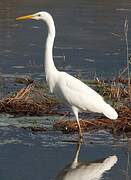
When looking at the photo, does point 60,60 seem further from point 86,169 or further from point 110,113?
point 86,169

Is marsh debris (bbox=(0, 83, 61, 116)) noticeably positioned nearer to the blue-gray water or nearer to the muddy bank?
the muddy bank

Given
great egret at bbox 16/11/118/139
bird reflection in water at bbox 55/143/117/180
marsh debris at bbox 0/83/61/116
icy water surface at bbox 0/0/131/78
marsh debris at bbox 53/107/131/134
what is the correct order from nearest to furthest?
1. bird reflection in water at bbox 55/143/117/180
2. great egret at bbox 16/11/118/139
3. marsh debris at bbox 53/107/131/134
4. marsh debris at bbox 0/83/61/116
5. icy water surface at bbox 0/0/131/78

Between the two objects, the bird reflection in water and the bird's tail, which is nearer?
the bird reflection in water

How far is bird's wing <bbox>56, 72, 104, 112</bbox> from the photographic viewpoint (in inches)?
392

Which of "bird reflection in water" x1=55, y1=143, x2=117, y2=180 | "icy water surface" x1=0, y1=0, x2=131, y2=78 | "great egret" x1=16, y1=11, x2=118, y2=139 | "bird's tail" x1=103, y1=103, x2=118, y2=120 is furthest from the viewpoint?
"icy water surface" x1=0, y1=0, x2=131, y2=78

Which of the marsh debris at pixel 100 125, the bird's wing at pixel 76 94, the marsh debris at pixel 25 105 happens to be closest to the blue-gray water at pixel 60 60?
the marsh debris at pixel 100 125

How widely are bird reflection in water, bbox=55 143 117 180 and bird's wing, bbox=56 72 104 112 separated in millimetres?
1261

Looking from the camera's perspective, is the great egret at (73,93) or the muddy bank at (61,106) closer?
the great egret at (73,93)

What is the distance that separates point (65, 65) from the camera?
1532cm

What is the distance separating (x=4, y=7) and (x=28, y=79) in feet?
40.7

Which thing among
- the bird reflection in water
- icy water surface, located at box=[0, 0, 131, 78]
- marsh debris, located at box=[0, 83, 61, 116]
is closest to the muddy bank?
marsh debris, located at box=[0, 83, 61, 116]

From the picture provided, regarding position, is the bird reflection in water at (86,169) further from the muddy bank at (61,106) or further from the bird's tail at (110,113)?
the muddy bank at (61,106)

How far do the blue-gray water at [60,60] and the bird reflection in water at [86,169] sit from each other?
0.25 feet

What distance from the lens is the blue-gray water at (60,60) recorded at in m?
8.51
